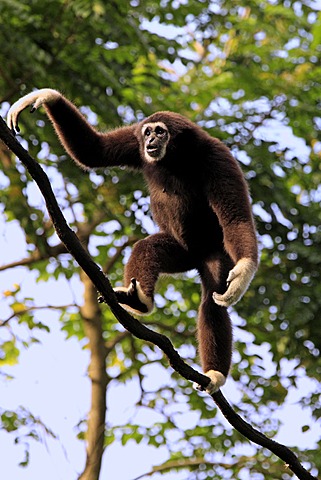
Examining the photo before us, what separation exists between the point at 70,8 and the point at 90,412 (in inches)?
213

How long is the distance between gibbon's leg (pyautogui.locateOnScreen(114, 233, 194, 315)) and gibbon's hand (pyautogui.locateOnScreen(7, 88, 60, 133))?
1.30m

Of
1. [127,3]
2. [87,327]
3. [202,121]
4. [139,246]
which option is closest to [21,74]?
[127,3]

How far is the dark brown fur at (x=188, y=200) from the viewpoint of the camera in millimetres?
5910

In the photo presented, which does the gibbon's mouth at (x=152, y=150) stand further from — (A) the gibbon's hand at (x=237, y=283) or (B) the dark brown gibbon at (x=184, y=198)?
(A) the gibbon's hand at (x=237, y=283)

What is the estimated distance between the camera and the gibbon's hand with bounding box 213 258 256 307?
5109mm

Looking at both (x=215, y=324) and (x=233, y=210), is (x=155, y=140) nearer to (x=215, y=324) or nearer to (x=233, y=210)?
(x=233, y=210)

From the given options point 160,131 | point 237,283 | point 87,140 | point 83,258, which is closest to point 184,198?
point 160,131

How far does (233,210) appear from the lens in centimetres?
579

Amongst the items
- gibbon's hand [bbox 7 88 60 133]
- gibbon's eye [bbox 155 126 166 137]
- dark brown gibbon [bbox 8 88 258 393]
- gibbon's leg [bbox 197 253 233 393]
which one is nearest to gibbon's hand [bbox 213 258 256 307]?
dark brown gibbon [bbox 8 88 258 393]

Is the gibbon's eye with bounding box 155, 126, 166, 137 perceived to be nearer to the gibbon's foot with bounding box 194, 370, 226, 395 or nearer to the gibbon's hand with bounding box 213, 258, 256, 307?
the gibbon's hand with bounding box 213, 258, 256, 307

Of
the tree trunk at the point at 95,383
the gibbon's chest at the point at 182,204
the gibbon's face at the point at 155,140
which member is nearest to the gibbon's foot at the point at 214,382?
the gibbon's chest at the point at 182,204

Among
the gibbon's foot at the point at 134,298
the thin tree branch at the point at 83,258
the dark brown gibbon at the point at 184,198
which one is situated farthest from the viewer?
the dark brown gibbon at the point at 184,198

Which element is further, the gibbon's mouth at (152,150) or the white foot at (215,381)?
the gibbon's mouth at (152,150)

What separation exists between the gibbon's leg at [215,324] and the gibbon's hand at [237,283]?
788 millimetres
